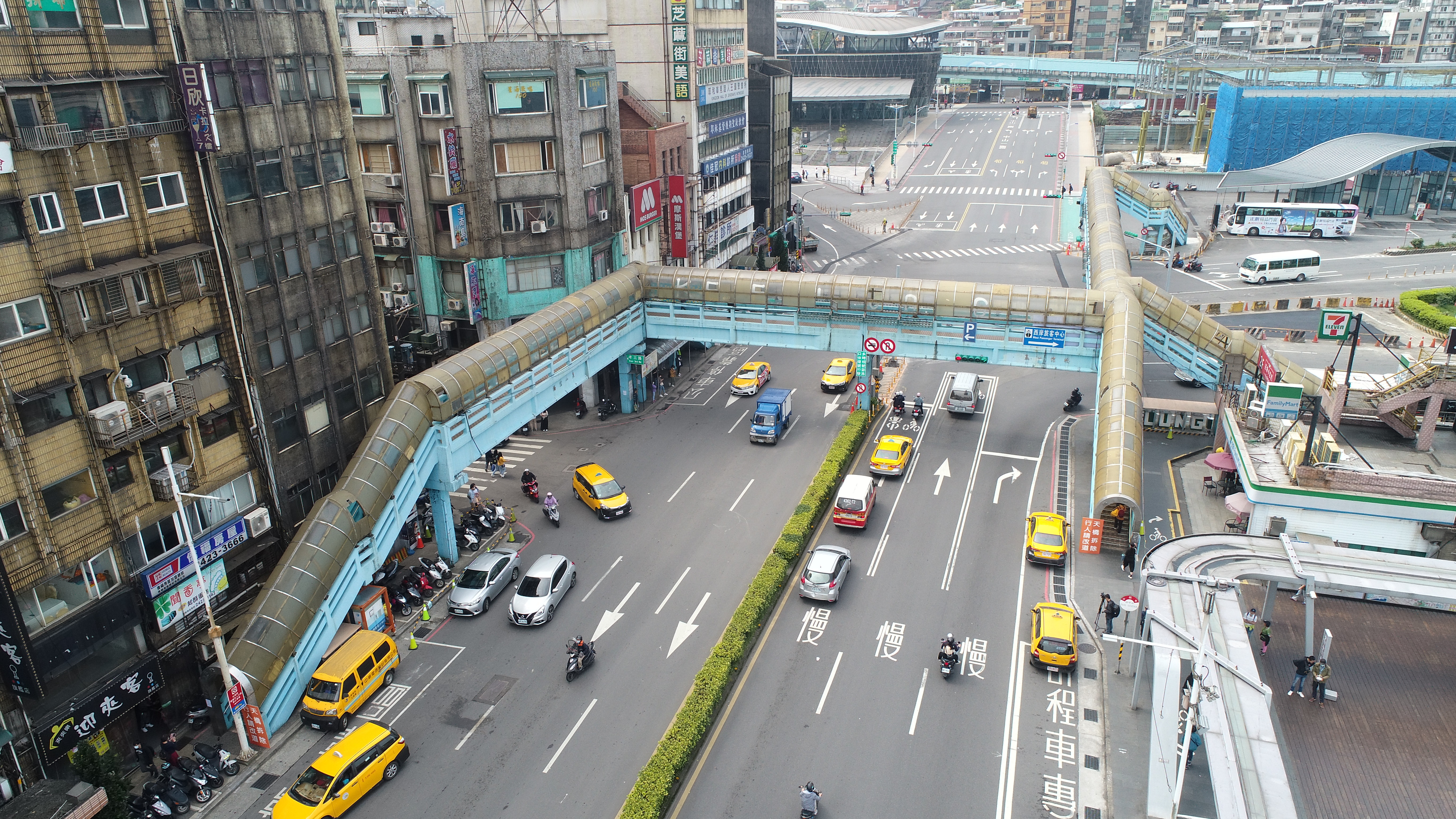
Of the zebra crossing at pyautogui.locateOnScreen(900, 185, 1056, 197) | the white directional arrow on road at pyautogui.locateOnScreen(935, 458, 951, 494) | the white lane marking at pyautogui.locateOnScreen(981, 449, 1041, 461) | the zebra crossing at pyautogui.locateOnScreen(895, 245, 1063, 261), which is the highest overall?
the zebra crossing at pyautogui.locateOnScreen(900, 185, 1056, 197)

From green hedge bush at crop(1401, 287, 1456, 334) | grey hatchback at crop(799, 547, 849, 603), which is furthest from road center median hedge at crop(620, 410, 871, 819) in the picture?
green hedge bush at crop(1401, 287, 1456, 334)

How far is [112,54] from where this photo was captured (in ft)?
99.8

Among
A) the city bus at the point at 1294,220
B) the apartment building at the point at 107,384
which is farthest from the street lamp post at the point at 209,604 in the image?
the city bus at the point at 1294,220

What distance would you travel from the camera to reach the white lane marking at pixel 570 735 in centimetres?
3162

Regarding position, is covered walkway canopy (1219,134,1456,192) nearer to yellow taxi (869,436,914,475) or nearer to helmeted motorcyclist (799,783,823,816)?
yellow taxi (869,436,914,475)

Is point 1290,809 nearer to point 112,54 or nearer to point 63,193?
point 63,193

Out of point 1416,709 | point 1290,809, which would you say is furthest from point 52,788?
point 1416,709

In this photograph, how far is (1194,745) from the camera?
31484mm

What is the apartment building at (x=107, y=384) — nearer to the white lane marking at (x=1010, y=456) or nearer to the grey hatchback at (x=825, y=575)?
the grey hatchback at (x=825, y=575)

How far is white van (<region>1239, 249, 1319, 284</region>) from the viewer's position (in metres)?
86.4

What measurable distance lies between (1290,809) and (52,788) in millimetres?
34491

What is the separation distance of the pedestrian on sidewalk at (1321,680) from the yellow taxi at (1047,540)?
11106 mm

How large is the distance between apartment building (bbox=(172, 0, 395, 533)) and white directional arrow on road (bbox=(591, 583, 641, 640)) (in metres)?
13.3

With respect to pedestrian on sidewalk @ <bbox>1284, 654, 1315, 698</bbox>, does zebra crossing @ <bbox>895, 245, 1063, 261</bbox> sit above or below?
above
